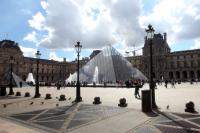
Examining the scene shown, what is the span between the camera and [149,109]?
12.4 metres

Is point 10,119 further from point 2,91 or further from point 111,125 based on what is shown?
point 2,91

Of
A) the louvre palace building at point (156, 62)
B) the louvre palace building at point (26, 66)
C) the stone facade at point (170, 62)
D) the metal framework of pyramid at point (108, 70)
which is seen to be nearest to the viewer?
the metal framework of pyramid at point (108, 70)

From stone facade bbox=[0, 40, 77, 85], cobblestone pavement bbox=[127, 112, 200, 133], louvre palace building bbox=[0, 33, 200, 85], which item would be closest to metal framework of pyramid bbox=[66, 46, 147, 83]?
stone facade bbox=[0, 40, 77, 85]

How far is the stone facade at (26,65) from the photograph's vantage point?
9456 centimetres

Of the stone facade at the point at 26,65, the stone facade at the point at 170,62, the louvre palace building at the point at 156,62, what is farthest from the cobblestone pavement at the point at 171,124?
the stone facade at the point at 170,62

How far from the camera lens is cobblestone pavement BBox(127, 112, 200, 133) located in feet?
27.3

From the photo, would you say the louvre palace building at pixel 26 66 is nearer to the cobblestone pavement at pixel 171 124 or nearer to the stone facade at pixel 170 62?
the stone facade at pixel 170 62

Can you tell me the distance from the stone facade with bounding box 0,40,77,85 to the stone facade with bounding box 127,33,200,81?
44.4 m

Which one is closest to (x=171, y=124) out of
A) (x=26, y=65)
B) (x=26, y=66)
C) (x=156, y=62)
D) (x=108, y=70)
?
(x=108, y=70)

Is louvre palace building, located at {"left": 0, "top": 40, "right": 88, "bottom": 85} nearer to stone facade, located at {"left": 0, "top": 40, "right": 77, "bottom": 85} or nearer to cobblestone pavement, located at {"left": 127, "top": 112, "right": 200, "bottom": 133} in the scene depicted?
stone facade, located at {"left": 0, "top": 40, "right": 77, "bottom": 85}

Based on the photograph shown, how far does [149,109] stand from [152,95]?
1665 millimetres

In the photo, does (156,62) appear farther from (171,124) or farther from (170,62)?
(171,124)

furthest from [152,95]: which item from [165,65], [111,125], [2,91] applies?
[165,65]

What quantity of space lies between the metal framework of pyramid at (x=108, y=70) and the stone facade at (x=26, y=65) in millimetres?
25533
